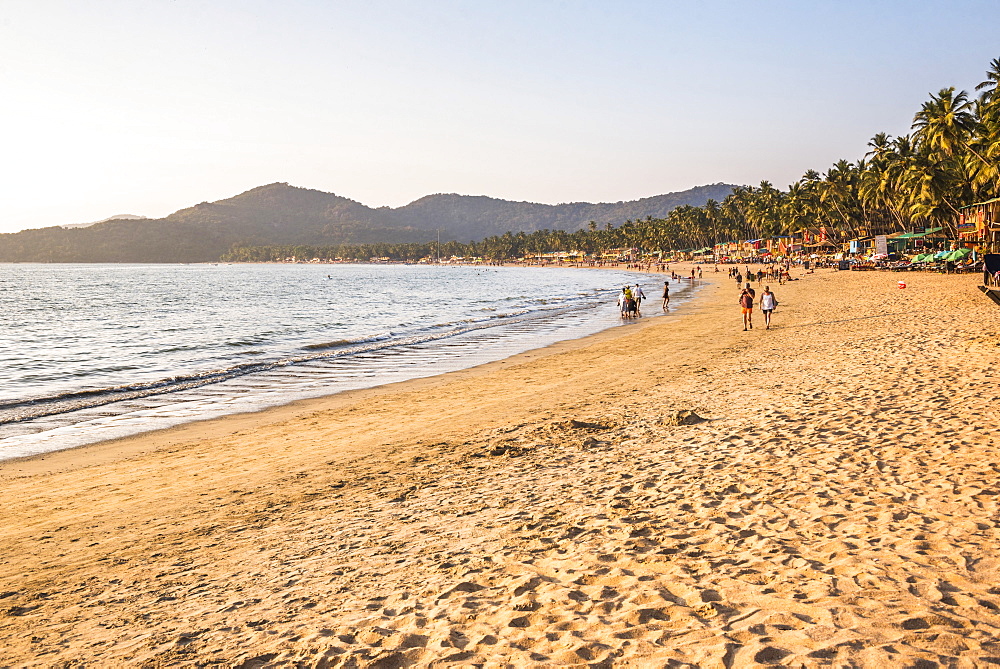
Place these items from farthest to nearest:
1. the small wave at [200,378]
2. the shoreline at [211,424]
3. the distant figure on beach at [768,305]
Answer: the distant figure on beach at [768,305] < the small wave at [200,378] < the shoreline at [211,424]

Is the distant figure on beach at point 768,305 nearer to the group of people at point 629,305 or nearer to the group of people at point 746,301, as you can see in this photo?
the group of people at point 746,301

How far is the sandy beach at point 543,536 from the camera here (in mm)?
4586

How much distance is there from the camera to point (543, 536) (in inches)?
255

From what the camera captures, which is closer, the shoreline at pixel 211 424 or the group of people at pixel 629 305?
the shoreline at pixel 211 424

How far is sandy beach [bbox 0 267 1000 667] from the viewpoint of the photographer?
4.59m

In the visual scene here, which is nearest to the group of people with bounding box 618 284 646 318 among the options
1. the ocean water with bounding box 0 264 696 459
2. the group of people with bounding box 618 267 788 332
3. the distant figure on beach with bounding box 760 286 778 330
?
the group of people with bounding box 618 267 788 332

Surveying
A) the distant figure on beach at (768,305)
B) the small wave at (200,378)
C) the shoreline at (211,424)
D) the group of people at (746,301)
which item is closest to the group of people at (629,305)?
the group of people at (746,301)

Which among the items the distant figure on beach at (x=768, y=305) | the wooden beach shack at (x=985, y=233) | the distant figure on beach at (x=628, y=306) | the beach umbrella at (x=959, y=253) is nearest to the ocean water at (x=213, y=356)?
the distant figure on beach at (x=628, y=306)

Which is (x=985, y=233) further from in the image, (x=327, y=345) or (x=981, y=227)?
(x=327, y=345)

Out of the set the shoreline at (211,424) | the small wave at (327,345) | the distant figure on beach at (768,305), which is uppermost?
the distant figure on beach at (768,305)

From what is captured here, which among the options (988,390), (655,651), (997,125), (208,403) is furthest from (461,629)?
(997,125)

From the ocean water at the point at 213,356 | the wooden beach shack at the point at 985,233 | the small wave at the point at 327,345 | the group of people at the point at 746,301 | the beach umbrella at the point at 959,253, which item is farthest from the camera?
the beach umbrella at the point at 959,253

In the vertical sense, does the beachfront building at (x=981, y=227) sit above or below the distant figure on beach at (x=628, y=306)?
above

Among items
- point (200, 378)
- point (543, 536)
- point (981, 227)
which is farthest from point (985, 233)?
point (543, 536)
